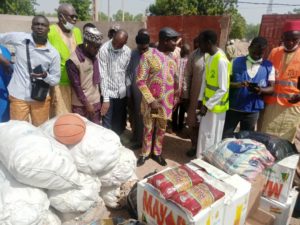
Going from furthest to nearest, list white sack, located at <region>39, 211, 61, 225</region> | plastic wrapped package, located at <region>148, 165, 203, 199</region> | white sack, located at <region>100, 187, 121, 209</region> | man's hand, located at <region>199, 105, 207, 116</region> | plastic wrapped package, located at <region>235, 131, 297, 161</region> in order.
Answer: man's hand, located at <region>199, 105, 207, 116</region> → white sack, located at <region>100, 187, 121, 209</region> → plastic wrapped package, located at <region>235, 131, 297, 161</region> → white sack, located at <region>39, 211, 61, 225</region> → plastic wrapped package, located at <region>148, 165, 203, 199</region>

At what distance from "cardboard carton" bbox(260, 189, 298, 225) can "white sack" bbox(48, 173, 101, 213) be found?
4.79ft

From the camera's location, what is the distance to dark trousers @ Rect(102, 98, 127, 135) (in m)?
3.82

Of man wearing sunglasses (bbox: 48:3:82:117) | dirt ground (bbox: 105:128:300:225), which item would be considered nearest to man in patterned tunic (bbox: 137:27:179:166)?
dirt ground (bbox: 105:128:300:225)

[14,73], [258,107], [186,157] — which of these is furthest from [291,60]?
[14,73]

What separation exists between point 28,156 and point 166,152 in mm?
2494

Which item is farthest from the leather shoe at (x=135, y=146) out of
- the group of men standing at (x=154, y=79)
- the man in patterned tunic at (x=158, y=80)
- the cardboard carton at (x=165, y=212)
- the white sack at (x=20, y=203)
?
the white sack at (x=20, y=203)

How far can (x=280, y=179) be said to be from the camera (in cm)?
221

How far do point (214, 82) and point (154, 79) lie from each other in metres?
0.69

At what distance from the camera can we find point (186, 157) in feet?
13.1

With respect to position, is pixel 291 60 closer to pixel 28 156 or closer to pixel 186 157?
pixel 186 157

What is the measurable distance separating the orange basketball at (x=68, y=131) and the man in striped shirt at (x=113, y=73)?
1094 millimetres

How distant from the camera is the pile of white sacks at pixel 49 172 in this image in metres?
1.90

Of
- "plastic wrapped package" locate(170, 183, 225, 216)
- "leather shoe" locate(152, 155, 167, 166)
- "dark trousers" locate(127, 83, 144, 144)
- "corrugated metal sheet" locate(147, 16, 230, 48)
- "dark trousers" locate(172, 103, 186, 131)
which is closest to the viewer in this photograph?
"plastic wrapped package" locate(170, 183, 225, 216)

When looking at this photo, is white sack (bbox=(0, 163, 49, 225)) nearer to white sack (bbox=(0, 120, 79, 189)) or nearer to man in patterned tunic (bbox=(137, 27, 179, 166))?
white sack (bbox=(0, 120, 79, 189))
